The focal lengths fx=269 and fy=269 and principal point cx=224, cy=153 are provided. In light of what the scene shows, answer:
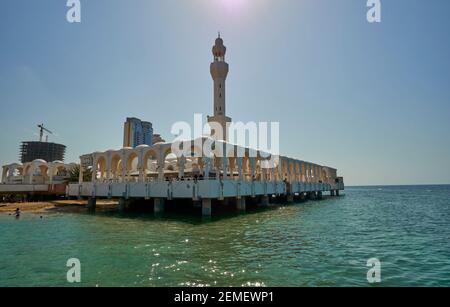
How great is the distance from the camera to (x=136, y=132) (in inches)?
5822

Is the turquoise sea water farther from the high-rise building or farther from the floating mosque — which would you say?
Result: the high-rise building

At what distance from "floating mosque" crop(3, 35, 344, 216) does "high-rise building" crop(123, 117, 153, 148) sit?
85443mm

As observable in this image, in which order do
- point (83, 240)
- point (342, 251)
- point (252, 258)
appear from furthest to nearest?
1. point (83, 240)
2. point (342, 251)
3. point (252, 258)

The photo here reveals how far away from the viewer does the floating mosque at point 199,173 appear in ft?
86.8

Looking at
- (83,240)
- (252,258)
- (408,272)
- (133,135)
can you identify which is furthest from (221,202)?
(133,135)

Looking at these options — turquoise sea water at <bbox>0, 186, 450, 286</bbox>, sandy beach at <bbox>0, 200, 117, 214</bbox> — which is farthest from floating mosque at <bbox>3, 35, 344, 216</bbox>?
turquoise sea water at <bbox>0, 186, 450, 286</bbox>

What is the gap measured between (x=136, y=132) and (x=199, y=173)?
123529 millimetres

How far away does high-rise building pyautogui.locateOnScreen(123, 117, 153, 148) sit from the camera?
139 meters

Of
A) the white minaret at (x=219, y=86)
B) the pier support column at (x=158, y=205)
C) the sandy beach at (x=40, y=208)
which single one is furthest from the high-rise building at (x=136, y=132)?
the pier support column at (x=158, y=205)

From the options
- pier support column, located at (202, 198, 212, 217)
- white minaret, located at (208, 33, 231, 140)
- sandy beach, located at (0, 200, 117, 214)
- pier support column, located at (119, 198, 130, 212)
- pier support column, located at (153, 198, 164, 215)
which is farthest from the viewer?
white minaret, located at (208, 33, 231, 140)

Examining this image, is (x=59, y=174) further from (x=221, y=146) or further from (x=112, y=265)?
(x=112, y=265)

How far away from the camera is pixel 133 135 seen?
144 metres
